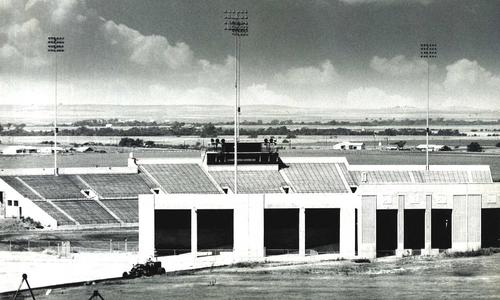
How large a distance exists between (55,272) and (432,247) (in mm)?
32953

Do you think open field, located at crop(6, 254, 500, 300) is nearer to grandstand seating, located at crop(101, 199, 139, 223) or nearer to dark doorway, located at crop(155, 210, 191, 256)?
dark doorway, located at crop(155, 210, 191, 256)

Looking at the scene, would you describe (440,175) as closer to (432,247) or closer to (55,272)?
(432,247)

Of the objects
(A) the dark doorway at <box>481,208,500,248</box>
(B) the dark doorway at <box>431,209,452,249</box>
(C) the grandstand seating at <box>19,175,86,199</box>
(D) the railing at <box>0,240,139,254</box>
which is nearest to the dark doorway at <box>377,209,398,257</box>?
(B) the dark doorway at <box>431,209,452,249</box>

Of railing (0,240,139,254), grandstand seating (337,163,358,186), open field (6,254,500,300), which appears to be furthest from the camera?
grandstand seating (337,163,358,186)

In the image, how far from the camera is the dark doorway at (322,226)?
85.2 m

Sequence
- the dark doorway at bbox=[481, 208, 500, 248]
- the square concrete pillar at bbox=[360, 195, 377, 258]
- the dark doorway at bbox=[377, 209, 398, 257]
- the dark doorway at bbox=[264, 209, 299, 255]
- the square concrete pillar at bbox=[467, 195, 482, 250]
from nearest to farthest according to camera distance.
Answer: the square concrete pillar at bbox=[360, 195, 377, 258], the dark doorway at bbox=[377, 209, 398, 257], the square concrete pillar at bbox=[467, 195, 482, 250], the dark doorway at bbox=[481, 208, 500, 248], the dark doorway at bbox=[264, 209, 299, 255]

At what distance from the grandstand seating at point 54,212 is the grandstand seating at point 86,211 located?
1037 millimetres

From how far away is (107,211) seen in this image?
104500mm

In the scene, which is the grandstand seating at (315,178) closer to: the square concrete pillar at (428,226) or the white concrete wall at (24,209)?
the square concrete pillar at (428,226)

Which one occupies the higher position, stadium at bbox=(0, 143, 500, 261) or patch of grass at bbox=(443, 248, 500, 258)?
stadium at bbox=(0, 143, 500, 261)

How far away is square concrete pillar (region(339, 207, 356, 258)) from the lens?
80.0 m

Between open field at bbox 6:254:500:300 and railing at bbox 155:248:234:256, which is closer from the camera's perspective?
open field at bbox 6:254:500:300

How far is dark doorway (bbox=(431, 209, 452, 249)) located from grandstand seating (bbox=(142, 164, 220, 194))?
28244mm

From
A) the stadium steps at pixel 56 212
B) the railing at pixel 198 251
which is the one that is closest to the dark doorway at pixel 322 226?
the railing at pixel 198 251
